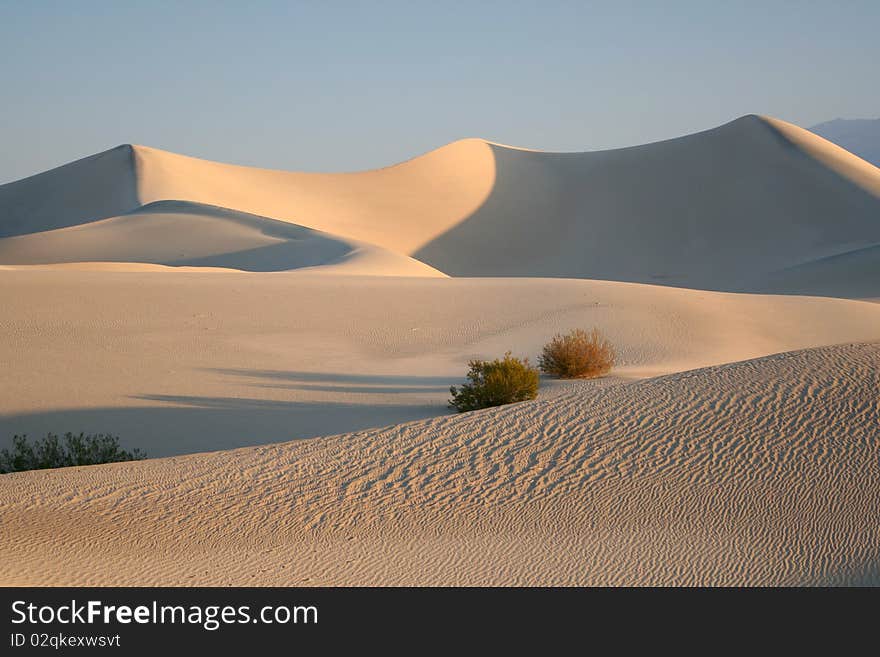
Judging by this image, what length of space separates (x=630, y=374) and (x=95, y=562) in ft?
36.7

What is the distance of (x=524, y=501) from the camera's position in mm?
7082

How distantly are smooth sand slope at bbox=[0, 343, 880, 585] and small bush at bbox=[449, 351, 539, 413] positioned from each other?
3.65 m

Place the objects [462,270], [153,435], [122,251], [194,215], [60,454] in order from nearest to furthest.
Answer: [60,454]
[153,435]
[122,251]
[194,215]
[462,270]

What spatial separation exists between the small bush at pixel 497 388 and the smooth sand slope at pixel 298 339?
0.34 m

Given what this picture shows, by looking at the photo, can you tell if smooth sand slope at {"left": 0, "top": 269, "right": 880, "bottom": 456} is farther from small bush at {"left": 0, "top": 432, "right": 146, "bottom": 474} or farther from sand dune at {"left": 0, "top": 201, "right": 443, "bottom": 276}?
sand dune at {"left": 0, "top": 201, "right": 443, "bottom": 276}

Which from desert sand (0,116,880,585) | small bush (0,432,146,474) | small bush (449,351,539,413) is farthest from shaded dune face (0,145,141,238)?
small bush (0,432,146,474)

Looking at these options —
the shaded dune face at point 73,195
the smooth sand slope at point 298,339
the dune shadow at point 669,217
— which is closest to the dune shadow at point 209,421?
the smooth sand slope at point 298,339

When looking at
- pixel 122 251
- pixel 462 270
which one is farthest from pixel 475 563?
pixel 462 270

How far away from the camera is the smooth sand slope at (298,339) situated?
12.4 m

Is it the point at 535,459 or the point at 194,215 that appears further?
the point at 194,215

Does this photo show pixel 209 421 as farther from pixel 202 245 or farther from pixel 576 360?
pixel 202 245

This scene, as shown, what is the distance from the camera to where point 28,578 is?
5602 mm

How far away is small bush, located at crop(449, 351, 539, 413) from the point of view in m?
12.8
